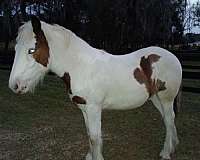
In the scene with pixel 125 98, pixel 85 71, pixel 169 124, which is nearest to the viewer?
pixel 85 71

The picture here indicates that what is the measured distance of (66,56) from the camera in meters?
3.15

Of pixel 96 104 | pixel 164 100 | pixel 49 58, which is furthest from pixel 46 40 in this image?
pixel 164 100

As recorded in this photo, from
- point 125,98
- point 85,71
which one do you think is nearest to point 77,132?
point 125,98

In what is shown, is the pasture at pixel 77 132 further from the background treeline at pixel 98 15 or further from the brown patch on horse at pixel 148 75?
the background treeline at pixel 98 15

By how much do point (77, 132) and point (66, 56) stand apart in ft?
6.24

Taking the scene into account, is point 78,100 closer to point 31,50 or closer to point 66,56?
point 66,56

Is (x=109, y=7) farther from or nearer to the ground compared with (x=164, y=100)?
farther from the ground

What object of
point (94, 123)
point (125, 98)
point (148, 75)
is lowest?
point (94, 123)

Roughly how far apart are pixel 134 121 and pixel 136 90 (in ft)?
6.71

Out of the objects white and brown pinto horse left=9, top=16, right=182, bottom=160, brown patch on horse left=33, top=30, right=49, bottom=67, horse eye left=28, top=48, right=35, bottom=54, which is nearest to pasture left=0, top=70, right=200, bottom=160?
white and brown pinto horse left=9, top=16, right=182, bottom=160

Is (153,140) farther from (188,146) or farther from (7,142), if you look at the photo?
(7,142)

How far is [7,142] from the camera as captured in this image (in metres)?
4.39

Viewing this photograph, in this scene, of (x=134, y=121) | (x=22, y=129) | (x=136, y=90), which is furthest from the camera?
(x=134, y=121)

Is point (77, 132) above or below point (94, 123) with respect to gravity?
below
